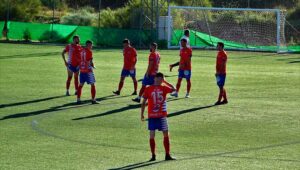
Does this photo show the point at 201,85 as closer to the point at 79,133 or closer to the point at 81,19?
A: the point at 79,133

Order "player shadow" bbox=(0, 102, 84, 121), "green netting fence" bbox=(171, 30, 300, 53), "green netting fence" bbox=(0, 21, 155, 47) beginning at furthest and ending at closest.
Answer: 1. "green netting fence" bbox=(0, 21, 155, 47)
2. "green netting fence" bbox=(171, 30, 300, 53)
3. "player shadow" bbox=(0, 102, 84, 121)

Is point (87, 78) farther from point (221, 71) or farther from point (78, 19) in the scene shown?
point (78, 19)

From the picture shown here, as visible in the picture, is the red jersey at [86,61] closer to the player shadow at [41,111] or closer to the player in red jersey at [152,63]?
the player shadow at [41,111]

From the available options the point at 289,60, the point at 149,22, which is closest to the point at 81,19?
the point at 149,22

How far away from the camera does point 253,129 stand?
1886 centimetres

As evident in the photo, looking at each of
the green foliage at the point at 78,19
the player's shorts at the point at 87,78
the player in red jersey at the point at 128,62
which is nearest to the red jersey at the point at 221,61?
the player in red jersey at the point at 128,62

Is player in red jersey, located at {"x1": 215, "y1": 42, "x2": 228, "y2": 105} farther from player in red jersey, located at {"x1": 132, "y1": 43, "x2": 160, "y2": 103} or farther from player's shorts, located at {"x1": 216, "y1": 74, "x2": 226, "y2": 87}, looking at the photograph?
player in red jersey, located at {"x1": 132, "y1": 43, "x2": 160, "y2": 103}

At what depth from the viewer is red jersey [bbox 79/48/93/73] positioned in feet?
77.7

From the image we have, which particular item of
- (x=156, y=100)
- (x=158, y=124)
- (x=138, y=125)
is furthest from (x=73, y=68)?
(x=158, y=124)

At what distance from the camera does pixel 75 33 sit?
172 feet

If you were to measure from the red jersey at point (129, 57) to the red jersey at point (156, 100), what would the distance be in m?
10.7

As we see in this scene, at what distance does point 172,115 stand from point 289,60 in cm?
2187

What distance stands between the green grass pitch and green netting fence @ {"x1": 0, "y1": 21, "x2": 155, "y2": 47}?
1778 centimetres

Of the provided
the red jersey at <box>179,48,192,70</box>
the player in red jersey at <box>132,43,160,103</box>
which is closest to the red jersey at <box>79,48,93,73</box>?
the player in red jersey at <box>132,43,160,103</box>
